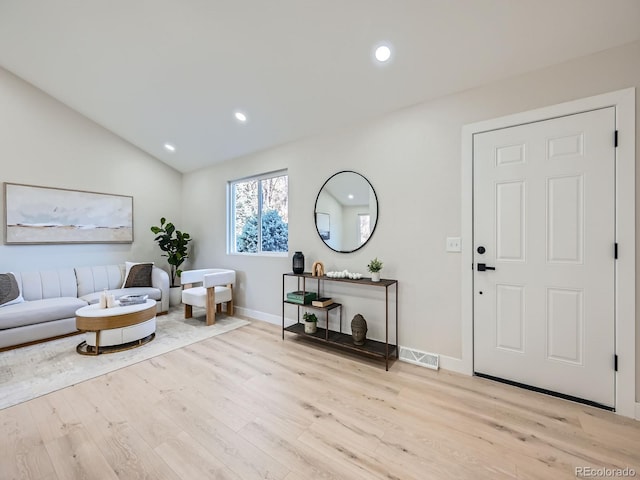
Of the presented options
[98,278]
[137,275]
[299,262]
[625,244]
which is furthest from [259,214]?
[625,244]

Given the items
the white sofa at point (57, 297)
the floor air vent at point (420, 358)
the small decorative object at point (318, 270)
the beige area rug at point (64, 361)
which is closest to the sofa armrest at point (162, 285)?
the white sofa at point (57, 297)

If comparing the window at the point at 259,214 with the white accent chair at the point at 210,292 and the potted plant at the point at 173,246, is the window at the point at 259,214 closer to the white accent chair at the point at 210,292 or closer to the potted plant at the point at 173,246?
the white accent chair at the point at 210,292

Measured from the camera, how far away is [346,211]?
314 cm

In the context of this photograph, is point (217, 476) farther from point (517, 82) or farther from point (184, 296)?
point (517, 82)

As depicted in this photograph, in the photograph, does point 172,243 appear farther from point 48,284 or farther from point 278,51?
point 278,51

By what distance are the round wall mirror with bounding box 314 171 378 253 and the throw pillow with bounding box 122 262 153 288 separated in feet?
10.1

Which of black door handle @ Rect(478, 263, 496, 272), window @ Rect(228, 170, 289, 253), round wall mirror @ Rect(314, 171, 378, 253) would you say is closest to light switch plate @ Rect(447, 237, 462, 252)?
black door handle @ Rect(478, 263, 496, 272)

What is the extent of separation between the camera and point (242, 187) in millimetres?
4496

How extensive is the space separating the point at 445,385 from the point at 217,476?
1.81 meters

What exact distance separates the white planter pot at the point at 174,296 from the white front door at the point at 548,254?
4.74 metres

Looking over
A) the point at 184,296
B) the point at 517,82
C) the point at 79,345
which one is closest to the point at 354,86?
the point at 517,82

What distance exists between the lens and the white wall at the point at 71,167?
363 centimetres

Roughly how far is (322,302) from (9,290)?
12.4 ft

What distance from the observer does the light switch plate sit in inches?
96.0
